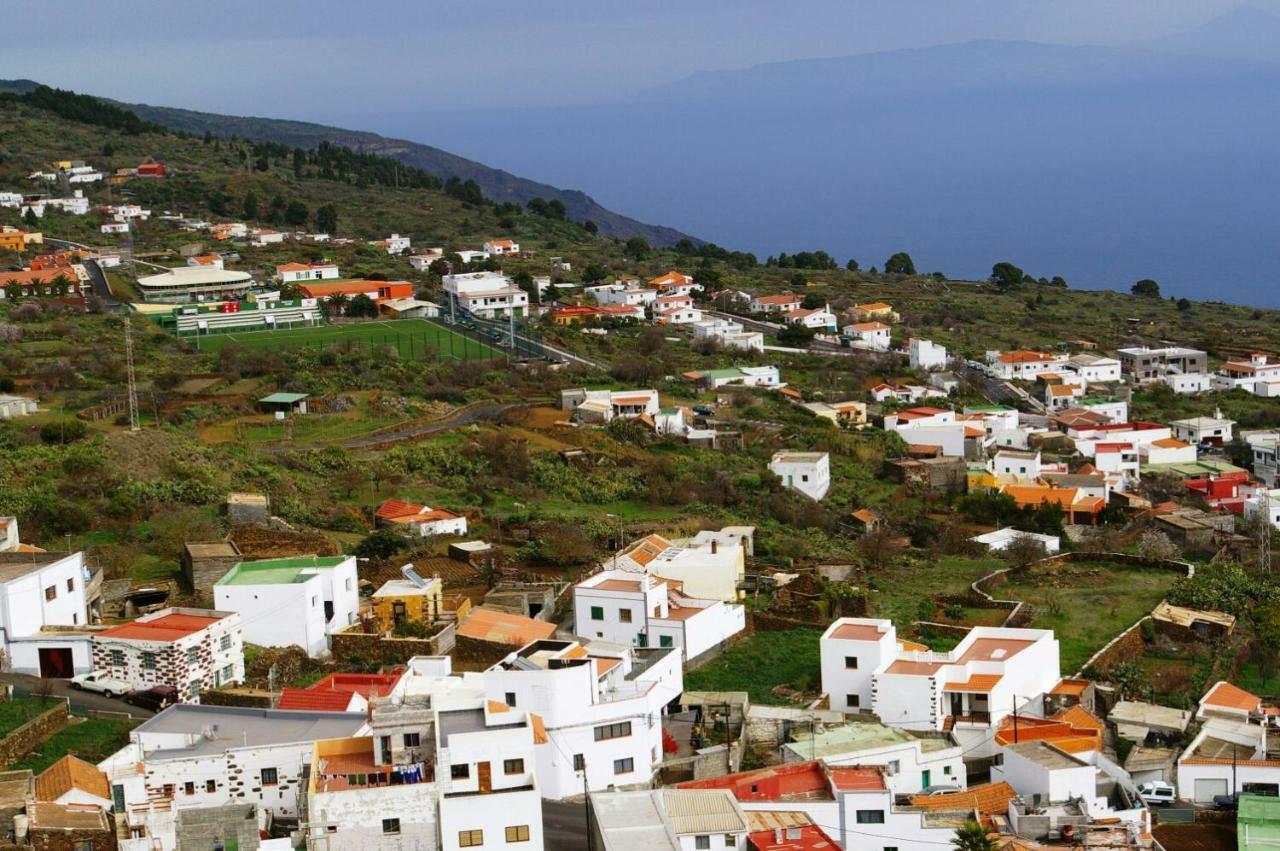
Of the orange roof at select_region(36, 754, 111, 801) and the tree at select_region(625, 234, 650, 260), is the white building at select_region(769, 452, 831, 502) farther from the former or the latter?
the tree at select_region(625, 234, 650, 260)

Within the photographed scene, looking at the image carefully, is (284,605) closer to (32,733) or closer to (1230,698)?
(32,733)

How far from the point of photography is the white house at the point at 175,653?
2055 cm

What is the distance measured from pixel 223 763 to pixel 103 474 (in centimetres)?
1432

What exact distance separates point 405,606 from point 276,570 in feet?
6.21

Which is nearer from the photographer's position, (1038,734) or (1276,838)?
(1276,838)

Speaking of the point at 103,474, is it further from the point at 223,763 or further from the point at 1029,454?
the point at 1029,454

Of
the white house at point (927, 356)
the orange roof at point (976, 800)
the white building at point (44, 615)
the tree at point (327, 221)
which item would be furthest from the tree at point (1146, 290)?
the white building at point (44, 615)

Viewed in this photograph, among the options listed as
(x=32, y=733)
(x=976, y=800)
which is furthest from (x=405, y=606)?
(x=976, y=800)

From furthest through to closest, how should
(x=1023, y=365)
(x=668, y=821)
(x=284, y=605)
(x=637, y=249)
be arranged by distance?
(x=637, y=249), (x=1023, y=365), (x=284, y=605), (x=668, y=821)

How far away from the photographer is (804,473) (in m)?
37.9

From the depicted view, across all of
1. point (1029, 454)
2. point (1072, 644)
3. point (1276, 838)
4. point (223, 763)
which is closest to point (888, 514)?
point (1029, 454)

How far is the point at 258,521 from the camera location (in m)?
28.3

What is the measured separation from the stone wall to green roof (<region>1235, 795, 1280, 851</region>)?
13197 mm

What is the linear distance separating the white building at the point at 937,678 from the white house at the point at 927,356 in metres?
37.6
